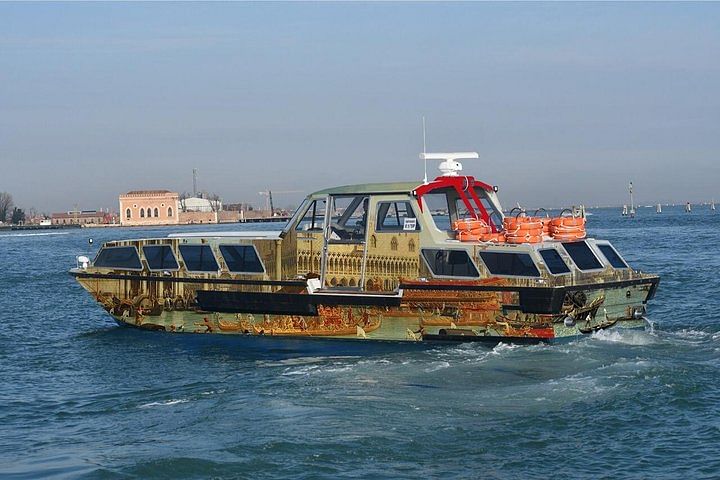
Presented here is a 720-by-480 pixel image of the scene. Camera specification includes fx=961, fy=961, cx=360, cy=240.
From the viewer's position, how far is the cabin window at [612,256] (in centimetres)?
2031

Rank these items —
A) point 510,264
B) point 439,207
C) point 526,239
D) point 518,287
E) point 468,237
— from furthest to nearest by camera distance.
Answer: point 439,207, point 468,237, point 526,239, point 510,264, point 518,287

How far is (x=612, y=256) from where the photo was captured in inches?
805

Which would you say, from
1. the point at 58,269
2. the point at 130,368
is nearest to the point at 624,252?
the point at 58,269

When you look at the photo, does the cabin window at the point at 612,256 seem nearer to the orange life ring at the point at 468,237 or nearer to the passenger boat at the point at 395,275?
the passenger boat at the point at 395,275

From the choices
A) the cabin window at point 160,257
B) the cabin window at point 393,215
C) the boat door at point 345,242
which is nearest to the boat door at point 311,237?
the boat door at point 345,242

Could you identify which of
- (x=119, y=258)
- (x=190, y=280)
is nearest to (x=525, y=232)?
(x=190, y=280)

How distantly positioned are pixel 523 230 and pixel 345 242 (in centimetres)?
394

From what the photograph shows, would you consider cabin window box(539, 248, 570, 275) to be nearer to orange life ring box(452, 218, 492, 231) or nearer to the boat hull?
the boat hull

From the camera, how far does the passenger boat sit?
62.4ft

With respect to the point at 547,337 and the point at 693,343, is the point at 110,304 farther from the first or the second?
the point at 693,343

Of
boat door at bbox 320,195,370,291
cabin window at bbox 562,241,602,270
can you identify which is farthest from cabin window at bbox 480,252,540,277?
boat door at bbox 320,195,370,291

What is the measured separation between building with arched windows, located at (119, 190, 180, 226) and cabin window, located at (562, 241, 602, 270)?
15726 cm

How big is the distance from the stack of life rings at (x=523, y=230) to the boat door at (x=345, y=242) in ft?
Result: 6.84

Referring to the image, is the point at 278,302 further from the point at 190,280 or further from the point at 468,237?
the point at 468,237
